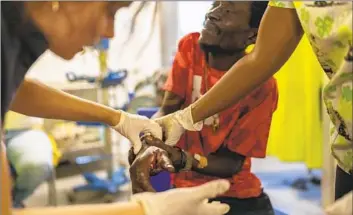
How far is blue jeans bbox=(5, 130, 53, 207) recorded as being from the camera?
1.98m

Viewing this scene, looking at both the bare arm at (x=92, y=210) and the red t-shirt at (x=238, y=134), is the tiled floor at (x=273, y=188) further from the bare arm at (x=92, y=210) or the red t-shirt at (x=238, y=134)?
the bare arm at (x=92, y=210)

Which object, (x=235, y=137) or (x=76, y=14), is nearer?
(x=76, y=14)

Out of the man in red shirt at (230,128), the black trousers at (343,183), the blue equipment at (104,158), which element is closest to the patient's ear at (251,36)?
the man in red shirt at (230,128)

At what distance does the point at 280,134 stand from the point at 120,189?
79cm

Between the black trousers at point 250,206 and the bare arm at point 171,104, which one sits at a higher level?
the bare arm at point 171,104

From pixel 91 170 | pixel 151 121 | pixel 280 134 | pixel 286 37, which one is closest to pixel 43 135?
pixel 91 170

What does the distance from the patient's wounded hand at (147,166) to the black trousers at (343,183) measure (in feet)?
0.99

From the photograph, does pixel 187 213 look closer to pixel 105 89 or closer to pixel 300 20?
pixel 300 20

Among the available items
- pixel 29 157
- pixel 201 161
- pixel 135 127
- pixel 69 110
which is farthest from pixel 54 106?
pixel 29 157

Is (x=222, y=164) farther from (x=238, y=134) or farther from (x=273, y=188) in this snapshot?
(x=273, y=188)

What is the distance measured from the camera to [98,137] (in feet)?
8.46

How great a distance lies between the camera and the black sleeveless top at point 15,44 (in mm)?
631

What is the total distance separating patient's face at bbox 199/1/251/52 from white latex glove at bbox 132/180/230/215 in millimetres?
466

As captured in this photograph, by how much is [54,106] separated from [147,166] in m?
0.21
